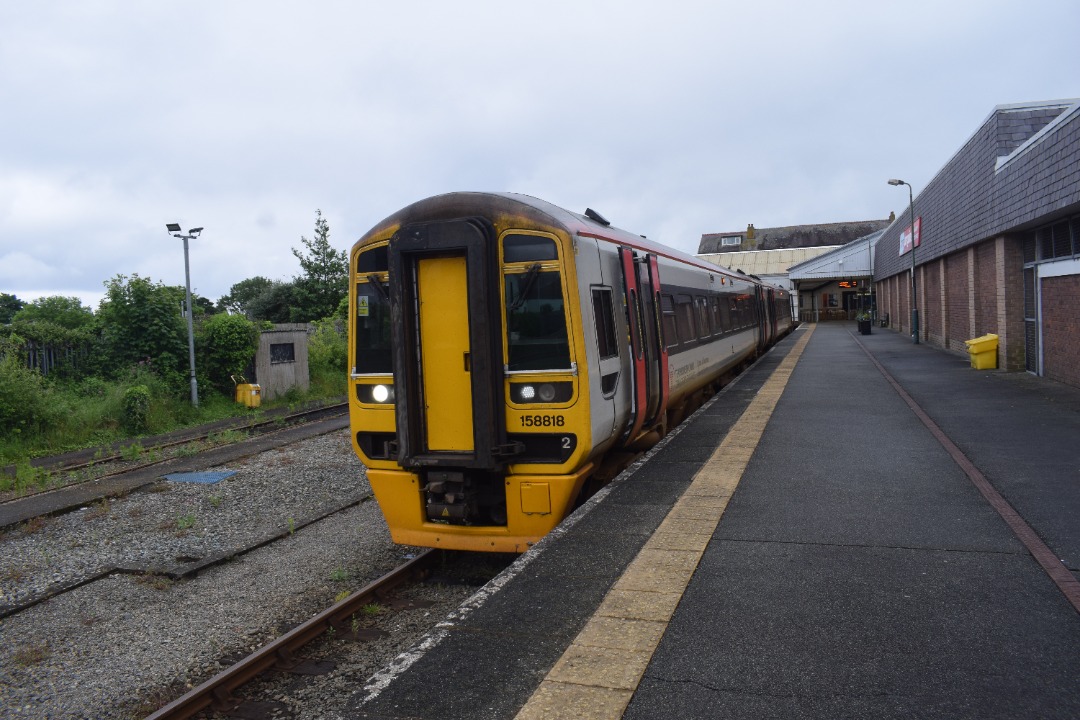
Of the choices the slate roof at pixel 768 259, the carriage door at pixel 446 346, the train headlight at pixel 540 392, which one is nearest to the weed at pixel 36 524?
the carriage door at pixel 446 346

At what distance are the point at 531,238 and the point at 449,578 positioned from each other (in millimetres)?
2950

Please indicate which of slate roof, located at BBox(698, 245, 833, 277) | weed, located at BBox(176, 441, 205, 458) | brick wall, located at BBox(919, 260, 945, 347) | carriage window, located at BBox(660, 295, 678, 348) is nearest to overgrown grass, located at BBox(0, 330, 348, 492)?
weed, located at BBox(176, 441, 205, 458)

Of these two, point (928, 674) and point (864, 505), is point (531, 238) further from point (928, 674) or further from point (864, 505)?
point (928, 674)

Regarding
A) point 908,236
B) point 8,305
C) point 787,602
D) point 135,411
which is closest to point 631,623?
point 787,602

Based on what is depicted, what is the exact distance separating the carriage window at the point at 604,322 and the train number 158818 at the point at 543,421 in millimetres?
772

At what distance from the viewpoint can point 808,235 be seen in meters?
77.4

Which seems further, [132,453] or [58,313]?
[58,313]

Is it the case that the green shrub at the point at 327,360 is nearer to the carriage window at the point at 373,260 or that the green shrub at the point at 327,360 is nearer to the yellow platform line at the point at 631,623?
the carriage window at the point at 373,260

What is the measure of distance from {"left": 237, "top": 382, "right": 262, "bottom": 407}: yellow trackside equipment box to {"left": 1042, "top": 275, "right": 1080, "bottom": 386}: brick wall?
17275 mm

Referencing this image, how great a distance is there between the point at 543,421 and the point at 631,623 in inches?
90.0

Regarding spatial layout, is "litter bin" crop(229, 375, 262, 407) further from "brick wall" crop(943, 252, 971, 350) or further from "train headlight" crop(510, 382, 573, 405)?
"brick wall" crop(943, 252, 971, 350)

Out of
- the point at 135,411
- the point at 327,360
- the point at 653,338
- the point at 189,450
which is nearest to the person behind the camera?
the point at 653,338

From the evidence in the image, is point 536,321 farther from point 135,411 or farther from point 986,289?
point 986,289

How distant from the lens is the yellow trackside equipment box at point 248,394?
1942 cm
